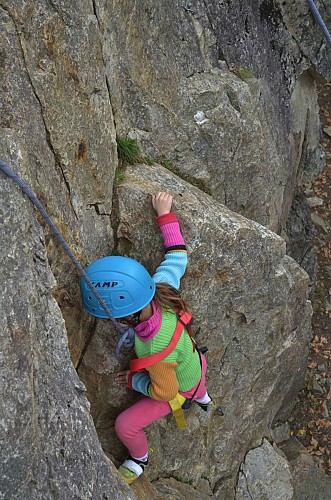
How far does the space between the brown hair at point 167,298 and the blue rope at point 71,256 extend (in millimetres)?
384

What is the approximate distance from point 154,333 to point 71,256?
1.18 metres

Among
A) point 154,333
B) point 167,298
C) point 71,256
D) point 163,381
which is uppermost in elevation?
point 71,256

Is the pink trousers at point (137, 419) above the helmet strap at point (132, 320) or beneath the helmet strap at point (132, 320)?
beneath

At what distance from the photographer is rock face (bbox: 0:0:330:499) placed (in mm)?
4230

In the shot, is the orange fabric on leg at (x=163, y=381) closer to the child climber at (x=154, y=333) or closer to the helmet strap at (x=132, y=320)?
the child climber at (x=154, y=333)

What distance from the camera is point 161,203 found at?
236 inches

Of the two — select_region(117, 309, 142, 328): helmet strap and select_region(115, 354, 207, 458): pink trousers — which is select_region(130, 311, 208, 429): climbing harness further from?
select_region(117, 309, 142, 328): helmet strap

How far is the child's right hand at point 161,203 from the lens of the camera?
5988 mm

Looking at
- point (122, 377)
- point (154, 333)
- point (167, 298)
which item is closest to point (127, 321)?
point (154, 333)

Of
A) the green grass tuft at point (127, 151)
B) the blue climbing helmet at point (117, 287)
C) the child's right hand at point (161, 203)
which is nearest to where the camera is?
the blue climbing helmet at point (117, 287)

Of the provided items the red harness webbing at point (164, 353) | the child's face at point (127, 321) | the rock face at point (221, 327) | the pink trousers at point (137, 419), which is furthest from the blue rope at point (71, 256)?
the pink trousers at point (137, 419)

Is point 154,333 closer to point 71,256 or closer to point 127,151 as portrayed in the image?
point 71,256

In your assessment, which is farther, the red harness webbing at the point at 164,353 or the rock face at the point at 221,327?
the rock face at the point at 221,327

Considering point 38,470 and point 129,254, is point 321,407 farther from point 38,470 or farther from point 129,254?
point 38,470
